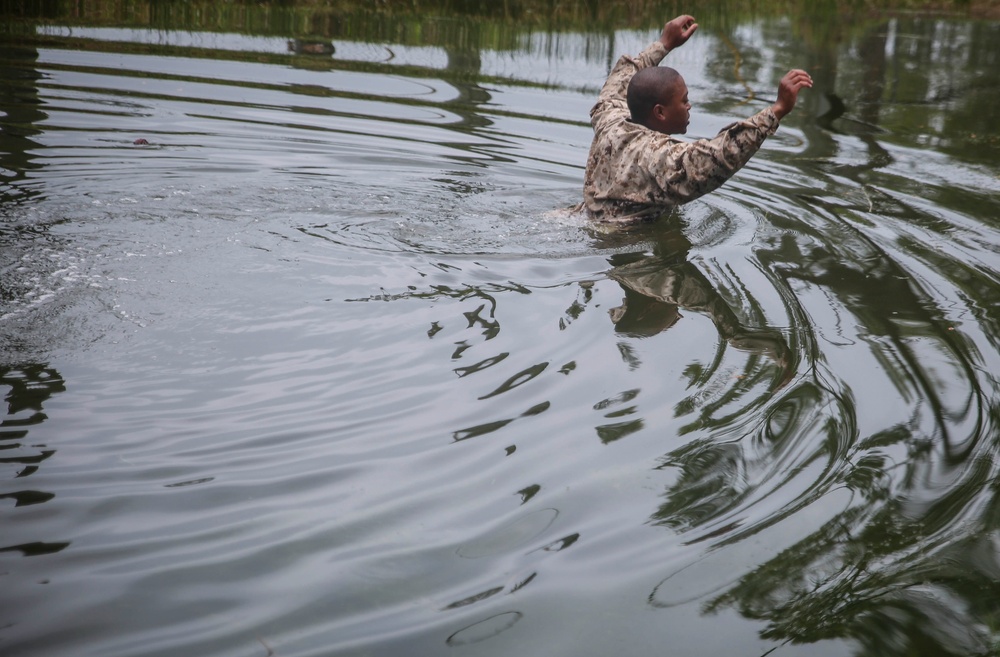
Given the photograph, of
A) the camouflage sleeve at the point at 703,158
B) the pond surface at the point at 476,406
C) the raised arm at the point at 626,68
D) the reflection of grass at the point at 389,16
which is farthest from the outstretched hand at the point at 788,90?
the reflection of grass at the point at 389,16

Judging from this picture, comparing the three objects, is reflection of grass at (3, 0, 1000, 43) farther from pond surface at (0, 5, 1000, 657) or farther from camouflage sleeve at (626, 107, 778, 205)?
camouflage sleeve at (626, 107, 778, 205)

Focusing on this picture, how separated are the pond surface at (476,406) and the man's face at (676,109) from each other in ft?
2.50

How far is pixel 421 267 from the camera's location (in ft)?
17.5

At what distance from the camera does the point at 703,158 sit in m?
5.42

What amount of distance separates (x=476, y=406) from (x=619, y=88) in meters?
3.92

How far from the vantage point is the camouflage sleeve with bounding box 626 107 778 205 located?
5.10 m

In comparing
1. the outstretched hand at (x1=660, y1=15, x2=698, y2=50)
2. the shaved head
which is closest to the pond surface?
the shaved head

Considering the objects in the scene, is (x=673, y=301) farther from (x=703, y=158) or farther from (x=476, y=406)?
(x=476, y=406)

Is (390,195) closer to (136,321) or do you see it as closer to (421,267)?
(421,267)

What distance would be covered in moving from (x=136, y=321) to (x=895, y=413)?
3.44 m

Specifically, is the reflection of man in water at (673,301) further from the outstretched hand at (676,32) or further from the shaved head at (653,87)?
the outstretched hand at (676,32)

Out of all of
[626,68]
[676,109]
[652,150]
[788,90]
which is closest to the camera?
[788,90]

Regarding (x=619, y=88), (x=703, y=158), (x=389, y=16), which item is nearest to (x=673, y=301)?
(x=703, y=158)

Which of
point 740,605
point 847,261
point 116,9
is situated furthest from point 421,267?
point 116,9
